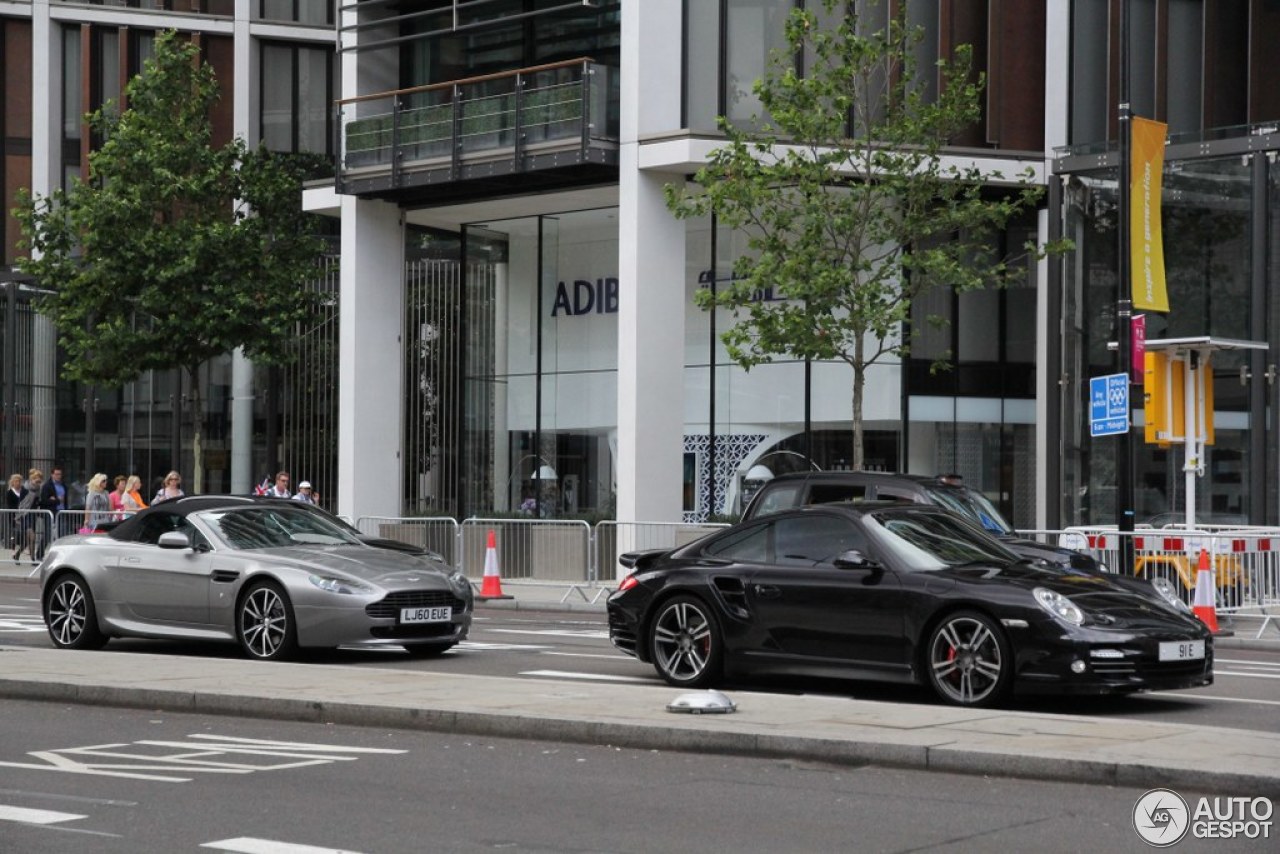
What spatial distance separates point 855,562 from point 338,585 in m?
4.82

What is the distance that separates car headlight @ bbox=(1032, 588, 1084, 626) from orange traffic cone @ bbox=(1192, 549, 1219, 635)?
8.58 metres

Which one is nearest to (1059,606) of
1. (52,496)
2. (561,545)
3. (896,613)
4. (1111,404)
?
(896,613)

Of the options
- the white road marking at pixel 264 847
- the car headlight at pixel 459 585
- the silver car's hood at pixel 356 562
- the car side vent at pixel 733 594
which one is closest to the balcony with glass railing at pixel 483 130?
the car headlight at pixel 459 585

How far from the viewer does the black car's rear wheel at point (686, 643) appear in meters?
13.3

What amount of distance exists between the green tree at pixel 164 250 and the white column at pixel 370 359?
2.79m

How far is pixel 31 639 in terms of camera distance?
18.3 metres

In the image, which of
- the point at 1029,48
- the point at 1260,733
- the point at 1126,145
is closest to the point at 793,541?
the point at 1260,733

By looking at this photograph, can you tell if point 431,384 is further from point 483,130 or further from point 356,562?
point 356,562

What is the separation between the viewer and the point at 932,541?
12.9 meters

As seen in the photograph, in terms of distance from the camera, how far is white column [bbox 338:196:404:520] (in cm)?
3475

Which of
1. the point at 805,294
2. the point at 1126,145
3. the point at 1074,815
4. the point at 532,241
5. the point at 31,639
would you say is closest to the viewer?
the point at 1074,815

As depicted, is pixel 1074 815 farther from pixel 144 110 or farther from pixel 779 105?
pixel 144 110

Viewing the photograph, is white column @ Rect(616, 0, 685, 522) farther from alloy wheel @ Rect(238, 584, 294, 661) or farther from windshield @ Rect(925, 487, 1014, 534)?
alloy wheel @ Rect(238, 584, 294, 661)

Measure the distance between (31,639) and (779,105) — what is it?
513 inches
